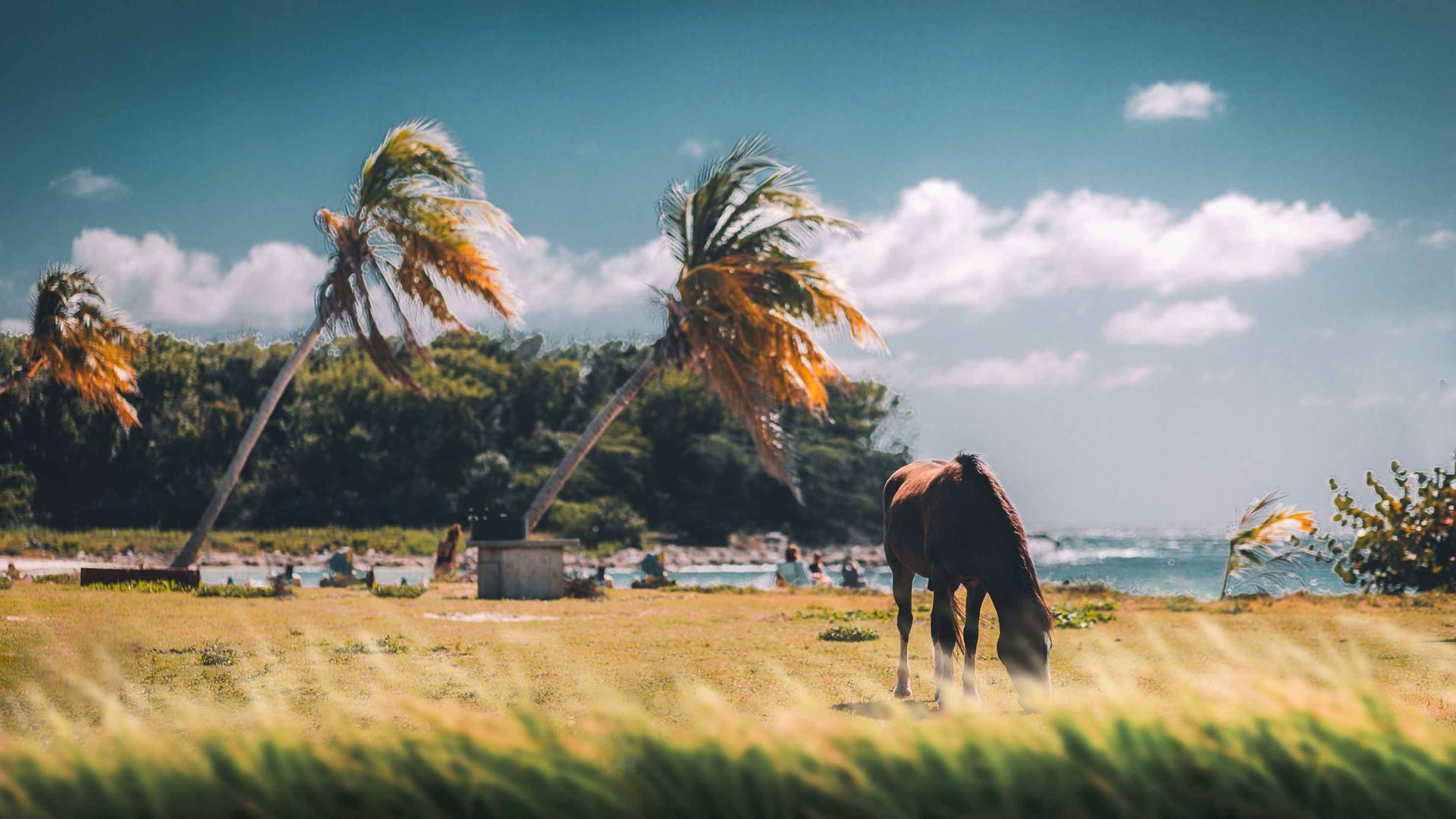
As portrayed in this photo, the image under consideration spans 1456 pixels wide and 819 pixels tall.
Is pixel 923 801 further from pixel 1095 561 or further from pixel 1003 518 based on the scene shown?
pixel 1095 561

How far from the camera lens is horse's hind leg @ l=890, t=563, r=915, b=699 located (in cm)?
835

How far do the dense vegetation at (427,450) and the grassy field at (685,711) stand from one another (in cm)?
4399

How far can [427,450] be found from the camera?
68.2 metres

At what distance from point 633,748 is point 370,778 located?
0.60 m

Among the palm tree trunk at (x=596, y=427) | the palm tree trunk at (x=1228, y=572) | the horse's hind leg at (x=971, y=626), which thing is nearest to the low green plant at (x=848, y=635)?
the horse's hind leg at (x=971, y=626)

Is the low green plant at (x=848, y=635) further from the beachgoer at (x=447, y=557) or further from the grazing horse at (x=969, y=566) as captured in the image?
the beachgoer at (x=447, y=557)

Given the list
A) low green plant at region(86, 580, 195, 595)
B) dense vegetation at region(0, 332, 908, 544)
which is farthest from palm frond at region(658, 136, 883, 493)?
dense vegetation at region(0, 332, 908, 544)

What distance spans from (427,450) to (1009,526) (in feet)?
212

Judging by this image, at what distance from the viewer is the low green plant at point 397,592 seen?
17297 millimetres

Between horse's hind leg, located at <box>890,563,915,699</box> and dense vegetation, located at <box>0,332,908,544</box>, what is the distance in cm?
4807

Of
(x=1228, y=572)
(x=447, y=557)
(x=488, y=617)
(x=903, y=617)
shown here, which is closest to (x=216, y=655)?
(x=488, y=617)

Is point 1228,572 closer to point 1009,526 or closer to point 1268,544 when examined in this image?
point 1268,544

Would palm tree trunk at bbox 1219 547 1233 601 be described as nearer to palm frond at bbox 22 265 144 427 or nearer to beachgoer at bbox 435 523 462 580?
beachgoer at bbox 435 523 462 580

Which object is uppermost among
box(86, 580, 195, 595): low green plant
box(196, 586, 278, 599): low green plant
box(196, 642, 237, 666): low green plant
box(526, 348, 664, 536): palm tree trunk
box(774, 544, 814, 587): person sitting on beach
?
box(526, 348, 664, 536): palm tree trunk
